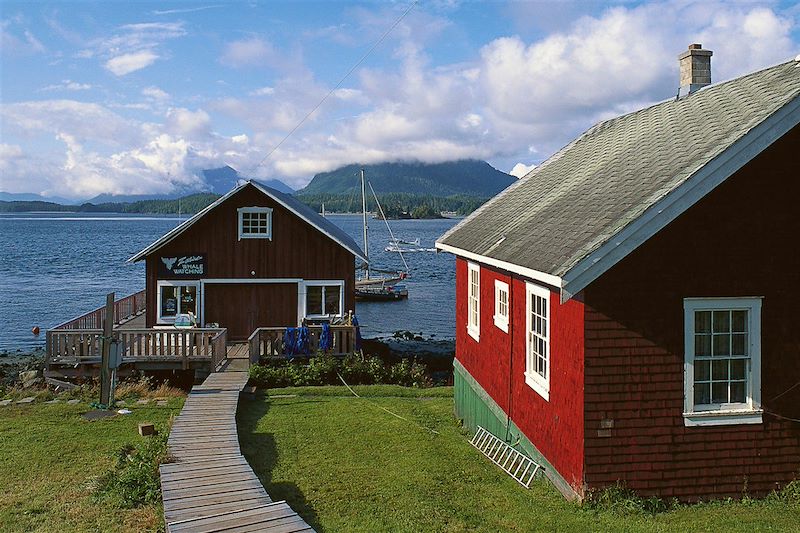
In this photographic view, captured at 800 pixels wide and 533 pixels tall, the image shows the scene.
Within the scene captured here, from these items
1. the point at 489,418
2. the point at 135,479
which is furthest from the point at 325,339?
the point at 135,479

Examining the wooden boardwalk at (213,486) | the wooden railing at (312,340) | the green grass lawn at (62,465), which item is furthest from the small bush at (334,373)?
the wooden boardwalk at (213,486)

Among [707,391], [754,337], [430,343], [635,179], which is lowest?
[430,343]

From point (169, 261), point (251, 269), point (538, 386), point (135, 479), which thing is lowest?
point (135, 479)

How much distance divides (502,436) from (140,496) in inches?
255

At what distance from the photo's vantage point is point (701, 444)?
9.90m

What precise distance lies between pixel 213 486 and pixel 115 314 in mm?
21319

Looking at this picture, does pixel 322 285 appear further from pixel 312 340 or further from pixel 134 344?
pixel 134 344

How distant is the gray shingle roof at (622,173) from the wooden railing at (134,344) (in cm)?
1049

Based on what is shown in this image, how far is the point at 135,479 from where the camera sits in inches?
453

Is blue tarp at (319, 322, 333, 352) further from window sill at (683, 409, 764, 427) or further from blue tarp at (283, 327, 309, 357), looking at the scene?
window sill at (683, 409, 764, 427)

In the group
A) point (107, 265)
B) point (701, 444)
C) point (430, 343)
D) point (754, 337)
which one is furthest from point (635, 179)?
point (107, 265)

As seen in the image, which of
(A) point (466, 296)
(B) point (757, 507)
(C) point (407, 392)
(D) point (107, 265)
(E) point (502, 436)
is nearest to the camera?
(B) point (757, 507)

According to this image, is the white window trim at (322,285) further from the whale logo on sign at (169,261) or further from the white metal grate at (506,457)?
the white metal grate at (506,457)

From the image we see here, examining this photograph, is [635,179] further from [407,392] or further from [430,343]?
[430,343]
